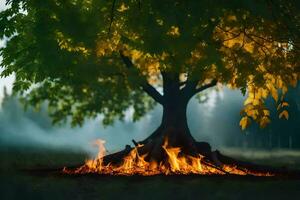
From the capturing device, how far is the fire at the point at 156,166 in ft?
64.5

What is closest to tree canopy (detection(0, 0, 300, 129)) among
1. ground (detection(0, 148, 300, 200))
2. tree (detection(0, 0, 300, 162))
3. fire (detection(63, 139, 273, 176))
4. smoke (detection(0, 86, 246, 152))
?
tree (detection(0, 0, 300, 162))

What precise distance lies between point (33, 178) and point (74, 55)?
4.81m

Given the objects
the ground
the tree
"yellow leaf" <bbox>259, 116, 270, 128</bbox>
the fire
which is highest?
the tree

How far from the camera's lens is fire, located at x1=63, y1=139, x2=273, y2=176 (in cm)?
1966

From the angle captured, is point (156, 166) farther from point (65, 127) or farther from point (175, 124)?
point (65, 127)

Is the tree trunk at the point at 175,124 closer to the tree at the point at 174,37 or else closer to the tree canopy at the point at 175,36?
the tree at the point at 174,37

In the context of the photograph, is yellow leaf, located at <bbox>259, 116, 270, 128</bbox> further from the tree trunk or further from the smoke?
the smoke

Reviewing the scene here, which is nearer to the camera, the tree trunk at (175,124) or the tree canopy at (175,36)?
the tree canopy at (175,36)

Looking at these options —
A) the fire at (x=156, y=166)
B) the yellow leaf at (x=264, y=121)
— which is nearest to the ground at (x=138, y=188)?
the yellow leaf at (x=264, y=121)

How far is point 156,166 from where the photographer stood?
2041 cm

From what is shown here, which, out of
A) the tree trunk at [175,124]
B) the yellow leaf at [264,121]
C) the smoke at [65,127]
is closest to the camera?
the yellow leaf at [264,121]

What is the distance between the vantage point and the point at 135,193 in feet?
45.3

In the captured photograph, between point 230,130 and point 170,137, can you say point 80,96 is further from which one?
point 230,130

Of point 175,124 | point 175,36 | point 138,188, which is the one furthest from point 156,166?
point 175,36
